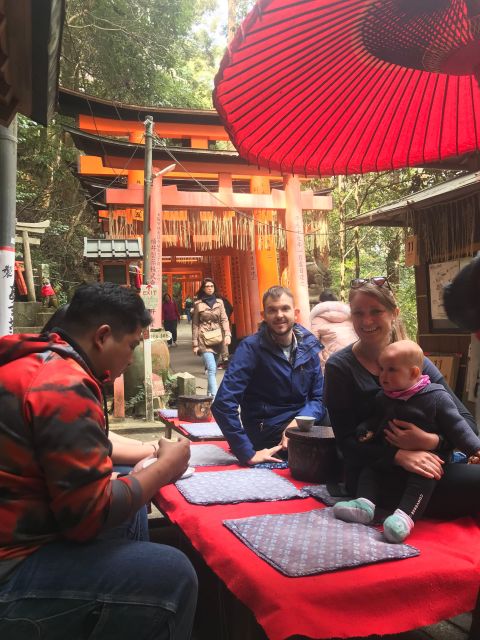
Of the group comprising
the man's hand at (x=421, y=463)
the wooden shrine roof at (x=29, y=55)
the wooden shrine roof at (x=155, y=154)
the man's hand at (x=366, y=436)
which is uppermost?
the wooden shrine roof at (x=155, y=154)

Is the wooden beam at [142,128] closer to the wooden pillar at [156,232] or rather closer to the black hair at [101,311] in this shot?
the wooden pillar at [156,232]

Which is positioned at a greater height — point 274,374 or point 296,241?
point 296,241

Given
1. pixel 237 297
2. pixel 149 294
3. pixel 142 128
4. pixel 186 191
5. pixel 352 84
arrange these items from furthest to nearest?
1. pixel 237 297
2. pixel 142 128
3. pixel 186 191
4. pixel 149 294
5. pixel 352 84

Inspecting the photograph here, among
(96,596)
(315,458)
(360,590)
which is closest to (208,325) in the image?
(315,458)

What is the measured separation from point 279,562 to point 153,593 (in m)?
0.47

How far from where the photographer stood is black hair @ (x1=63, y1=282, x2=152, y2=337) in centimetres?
170

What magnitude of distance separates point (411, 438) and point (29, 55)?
10.3 feet

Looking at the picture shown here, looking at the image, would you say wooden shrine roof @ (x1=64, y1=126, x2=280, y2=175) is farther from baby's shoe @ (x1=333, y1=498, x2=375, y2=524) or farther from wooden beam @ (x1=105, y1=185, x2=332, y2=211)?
baby's shoe @ (x1=333, y1=498, x2=375, y2=524)

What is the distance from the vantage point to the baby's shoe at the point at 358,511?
6.79ft

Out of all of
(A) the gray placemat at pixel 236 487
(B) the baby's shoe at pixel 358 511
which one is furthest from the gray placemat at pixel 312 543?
(A) the gray placemat at pixel 236 487

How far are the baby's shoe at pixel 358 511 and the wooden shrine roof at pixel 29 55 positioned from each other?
290 centimetres

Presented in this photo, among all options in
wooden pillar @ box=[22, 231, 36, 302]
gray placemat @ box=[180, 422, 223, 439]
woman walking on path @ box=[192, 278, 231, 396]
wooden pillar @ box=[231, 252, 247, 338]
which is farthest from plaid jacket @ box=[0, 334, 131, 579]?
wooden pillar @ box=[231, 252, 247, 338]

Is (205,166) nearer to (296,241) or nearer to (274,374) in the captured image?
(296,241)

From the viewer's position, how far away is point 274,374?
129 inches
